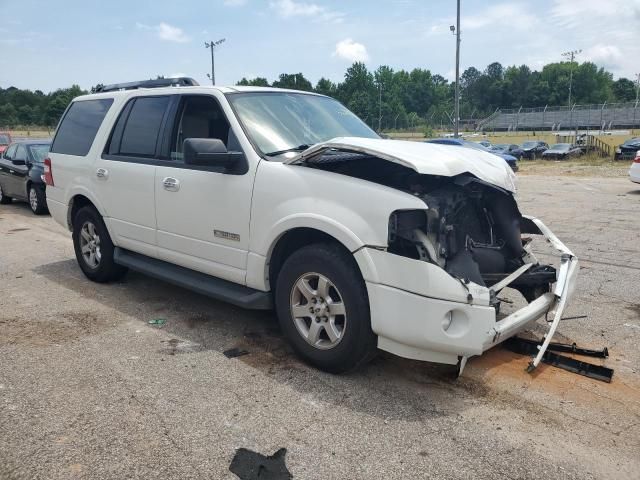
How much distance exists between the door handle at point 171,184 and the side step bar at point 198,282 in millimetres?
736

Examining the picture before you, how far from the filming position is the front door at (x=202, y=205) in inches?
163

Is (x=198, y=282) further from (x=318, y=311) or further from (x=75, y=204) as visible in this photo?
(x=75, y=204)

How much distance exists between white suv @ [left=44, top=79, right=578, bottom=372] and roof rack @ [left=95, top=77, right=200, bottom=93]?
0.03 metres

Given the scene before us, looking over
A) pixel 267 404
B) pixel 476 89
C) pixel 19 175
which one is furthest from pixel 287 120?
pixel 476 89

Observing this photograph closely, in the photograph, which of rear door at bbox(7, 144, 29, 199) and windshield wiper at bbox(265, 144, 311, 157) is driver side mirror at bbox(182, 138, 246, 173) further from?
rear door at bbox(7, 144, 29, 199)

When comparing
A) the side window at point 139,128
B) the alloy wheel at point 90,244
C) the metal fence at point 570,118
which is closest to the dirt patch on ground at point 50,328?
the alloy wheel at point 90,244

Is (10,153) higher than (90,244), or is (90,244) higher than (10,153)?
(10,153)

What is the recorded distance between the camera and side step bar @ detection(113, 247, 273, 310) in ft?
13.3

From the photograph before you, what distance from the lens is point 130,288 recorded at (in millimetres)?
5898

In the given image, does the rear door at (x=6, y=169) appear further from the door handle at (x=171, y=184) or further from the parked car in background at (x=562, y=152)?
the parked car in background at (x=562, y=152)

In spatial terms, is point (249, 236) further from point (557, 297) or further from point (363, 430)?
point (557, 297)

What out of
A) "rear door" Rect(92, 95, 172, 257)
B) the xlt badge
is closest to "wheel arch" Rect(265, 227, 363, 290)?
the xlt badge

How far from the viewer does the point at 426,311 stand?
317cm

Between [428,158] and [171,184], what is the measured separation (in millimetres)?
2332
